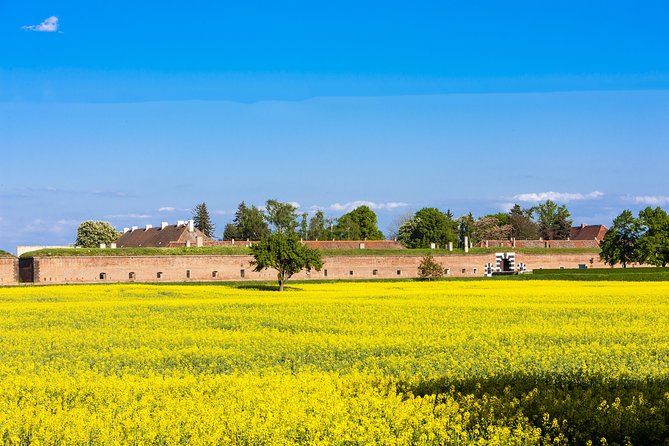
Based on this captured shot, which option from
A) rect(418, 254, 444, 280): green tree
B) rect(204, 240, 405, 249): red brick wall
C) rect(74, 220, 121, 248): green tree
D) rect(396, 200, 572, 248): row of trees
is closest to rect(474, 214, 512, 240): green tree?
rect(396, 200, 572, 248): row of trees

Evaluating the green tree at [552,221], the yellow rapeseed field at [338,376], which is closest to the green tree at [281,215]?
the green tree at [552,221]

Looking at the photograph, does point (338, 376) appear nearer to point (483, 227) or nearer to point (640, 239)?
point (640, 239)

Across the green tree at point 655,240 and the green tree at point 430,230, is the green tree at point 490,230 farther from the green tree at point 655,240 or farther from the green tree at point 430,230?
the green tree at point 655,240

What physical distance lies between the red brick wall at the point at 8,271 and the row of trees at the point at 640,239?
4959 cm

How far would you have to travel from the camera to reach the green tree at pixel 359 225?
122 m

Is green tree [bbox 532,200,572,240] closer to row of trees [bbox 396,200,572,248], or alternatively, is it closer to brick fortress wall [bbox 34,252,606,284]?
row of trees [bbox 396,200,572,248]

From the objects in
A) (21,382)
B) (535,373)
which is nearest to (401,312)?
(535,373)

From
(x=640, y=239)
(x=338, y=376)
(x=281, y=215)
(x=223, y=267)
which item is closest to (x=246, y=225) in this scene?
(x=281, y=215)

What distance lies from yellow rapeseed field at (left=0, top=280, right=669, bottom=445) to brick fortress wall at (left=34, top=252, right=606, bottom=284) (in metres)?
35.2

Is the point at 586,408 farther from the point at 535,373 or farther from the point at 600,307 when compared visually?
the point at 600,307

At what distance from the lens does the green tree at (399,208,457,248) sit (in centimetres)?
10397

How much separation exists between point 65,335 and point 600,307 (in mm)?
19828

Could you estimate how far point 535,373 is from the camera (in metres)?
14.1

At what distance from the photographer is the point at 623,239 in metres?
67.4
